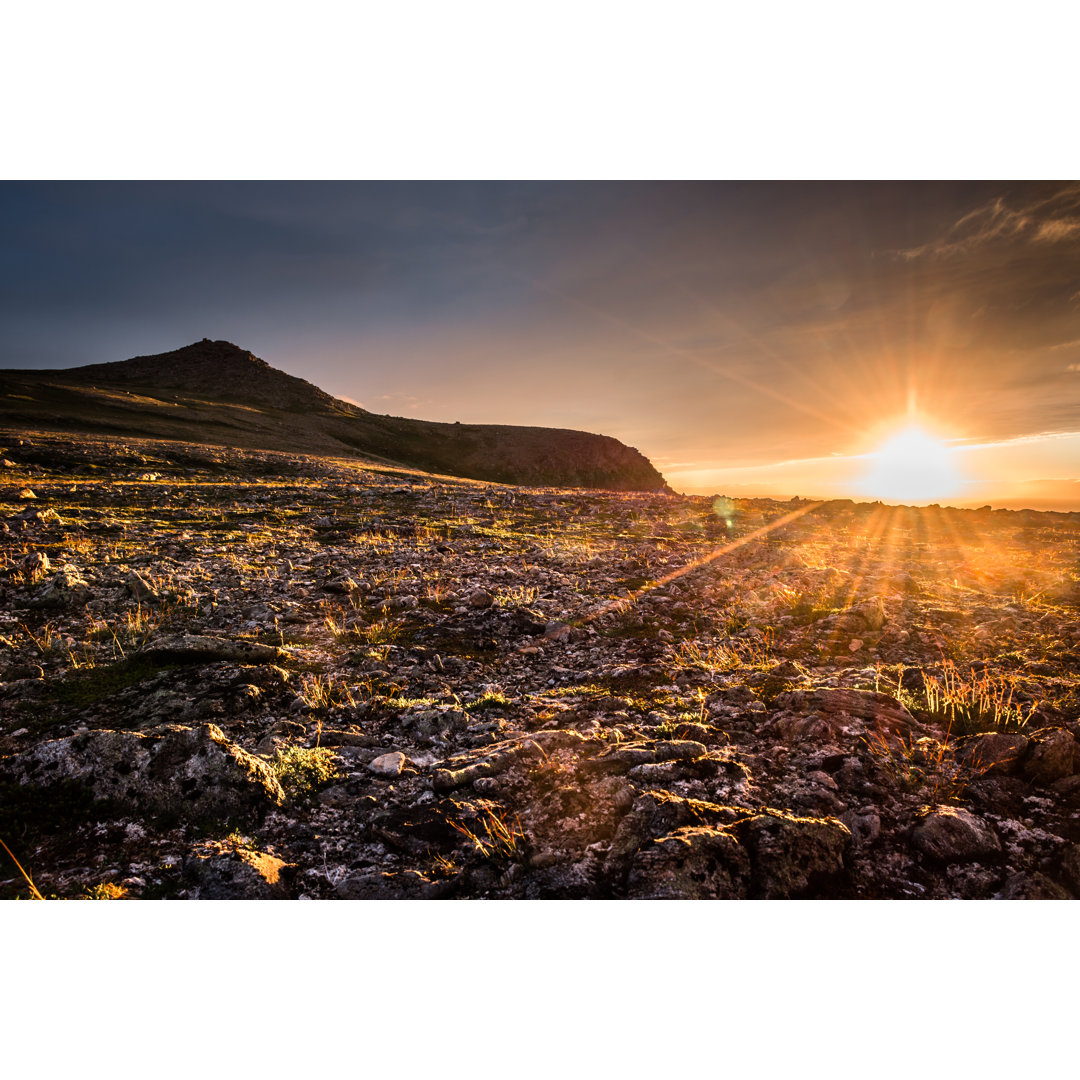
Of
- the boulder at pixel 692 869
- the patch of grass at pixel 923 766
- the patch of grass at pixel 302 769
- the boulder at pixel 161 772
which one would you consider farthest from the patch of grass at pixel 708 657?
the boulder at pixel 161 772

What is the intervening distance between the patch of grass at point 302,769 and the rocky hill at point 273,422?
140 ft

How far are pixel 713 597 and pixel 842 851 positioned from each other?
21.7ft

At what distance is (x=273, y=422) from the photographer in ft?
201

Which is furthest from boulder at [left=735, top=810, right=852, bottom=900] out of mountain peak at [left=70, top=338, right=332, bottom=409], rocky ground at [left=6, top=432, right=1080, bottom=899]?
mountain peak at [left=70, top=338, right=332, bottom=409]

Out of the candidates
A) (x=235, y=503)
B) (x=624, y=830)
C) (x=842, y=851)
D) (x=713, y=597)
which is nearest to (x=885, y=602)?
(x=713, y=597)

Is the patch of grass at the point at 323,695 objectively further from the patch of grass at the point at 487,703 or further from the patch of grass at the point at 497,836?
the patch of grass at the point at 497,836

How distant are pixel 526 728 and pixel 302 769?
218 cm

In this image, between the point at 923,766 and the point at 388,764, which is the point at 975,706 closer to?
the point at 923,766

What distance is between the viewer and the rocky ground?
12.1 ft

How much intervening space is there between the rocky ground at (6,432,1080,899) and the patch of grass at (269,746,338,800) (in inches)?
0.9

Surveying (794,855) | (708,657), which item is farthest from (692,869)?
(708,657)

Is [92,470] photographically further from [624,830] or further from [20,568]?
[624,830]

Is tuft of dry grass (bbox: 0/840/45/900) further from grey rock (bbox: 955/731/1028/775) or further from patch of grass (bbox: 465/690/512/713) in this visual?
grey rock (bbox: 955/731/1028/775)

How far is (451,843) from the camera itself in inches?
157
